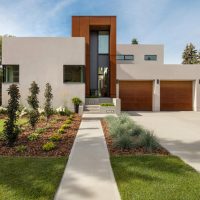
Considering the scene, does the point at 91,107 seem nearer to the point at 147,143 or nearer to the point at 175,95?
the point at 175,95

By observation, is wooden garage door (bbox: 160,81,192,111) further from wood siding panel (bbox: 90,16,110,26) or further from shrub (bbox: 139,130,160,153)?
shrub (bbox: 139,130,160,153)

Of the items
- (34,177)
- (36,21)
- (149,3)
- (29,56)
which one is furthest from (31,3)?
(34,177)

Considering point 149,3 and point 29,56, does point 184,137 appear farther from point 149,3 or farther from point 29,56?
point 29,56

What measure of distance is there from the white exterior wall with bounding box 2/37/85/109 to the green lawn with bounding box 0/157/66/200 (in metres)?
12.5

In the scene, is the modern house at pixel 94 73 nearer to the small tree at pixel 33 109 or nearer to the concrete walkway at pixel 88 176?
the small tree at pixel 33 109

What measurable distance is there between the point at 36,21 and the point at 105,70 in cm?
985

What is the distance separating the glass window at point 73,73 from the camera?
60.0 feet

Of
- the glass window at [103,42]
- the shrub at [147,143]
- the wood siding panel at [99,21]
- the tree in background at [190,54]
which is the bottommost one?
the shrub at [147,143]

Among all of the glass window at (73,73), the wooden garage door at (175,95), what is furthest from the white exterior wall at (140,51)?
the glass window at (73,73)

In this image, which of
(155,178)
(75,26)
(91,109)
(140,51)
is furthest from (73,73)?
(140,51)

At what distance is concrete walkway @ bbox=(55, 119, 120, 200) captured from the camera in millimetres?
3775

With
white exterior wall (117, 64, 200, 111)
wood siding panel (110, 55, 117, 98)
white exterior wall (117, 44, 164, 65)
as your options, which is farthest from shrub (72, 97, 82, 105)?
white exterior wall (117, 44, 164, 65)

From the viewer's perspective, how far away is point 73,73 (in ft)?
60.6

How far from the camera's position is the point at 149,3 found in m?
10.4
